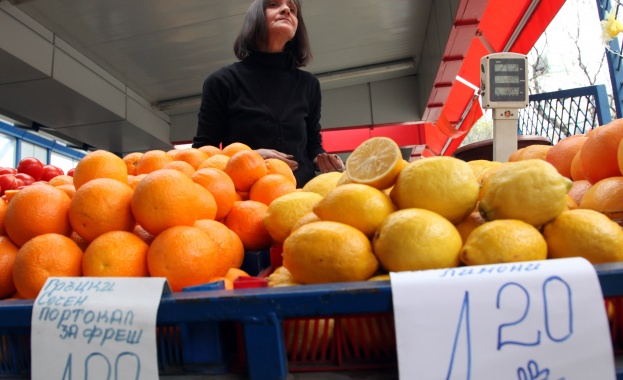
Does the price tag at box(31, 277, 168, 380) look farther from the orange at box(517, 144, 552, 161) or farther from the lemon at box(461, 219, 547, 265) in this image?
the orange at box(517, 144, 552, 161)

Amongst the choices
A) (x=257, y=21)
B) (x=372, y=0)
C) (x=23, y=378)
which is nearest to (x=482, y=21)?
(x=372, y=0)

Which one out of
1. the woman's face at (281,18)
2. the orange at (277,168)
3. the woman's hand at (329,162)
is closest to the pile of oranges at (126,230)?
the orange at (277,168)

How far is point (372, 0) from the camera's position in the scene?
4535 mm

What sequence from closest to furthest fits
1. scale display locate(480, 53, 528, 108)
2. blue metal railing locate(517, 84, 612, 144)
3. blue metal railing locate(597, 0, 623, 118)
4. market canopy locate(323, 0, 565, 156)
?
1. scale display locate(480, 53, 528, 108)
2. blue metal railing locate(517, 84, 612, 144)
3. blue metal railing locate(597, 0, 623, 118)
4. market canopy locate(323, 0, 565, 156)

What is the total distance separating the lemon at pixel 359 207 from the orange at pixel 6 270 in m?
0.61

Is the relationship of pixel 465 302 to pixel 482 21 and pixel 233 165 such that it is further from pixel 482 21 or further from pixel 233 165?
pixel 482 21

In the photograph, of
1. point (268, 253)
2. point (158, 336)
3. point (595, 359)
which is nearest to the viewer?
point (595, 359)

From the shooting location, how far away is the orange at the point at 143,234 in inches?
32.3

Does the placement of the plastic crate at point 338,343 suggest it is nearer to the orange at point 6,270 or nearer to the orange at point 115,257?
the orange at point 115,257

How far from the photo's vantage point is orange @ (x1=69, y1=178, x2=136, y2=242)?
30.7 inches

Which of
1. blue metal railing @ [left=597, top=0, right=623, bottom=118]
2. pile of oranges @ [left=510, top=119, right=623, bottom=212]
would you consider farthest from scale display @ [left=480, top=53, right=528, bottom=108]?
blue metal railing @ [left=597, top=0, right=623, bottom=118]

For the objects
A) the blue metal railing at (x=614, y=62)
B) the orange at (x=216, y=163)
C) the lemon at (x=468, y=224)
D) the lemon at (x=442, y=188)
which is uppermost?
the blue metal railing at (x=614, y=62)

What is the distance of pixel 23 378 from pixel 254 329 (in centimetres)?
38

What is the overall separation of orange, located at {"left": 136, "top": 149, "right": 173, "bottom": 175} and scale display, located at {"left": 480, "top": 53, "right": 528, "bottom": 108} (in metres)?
1.28
